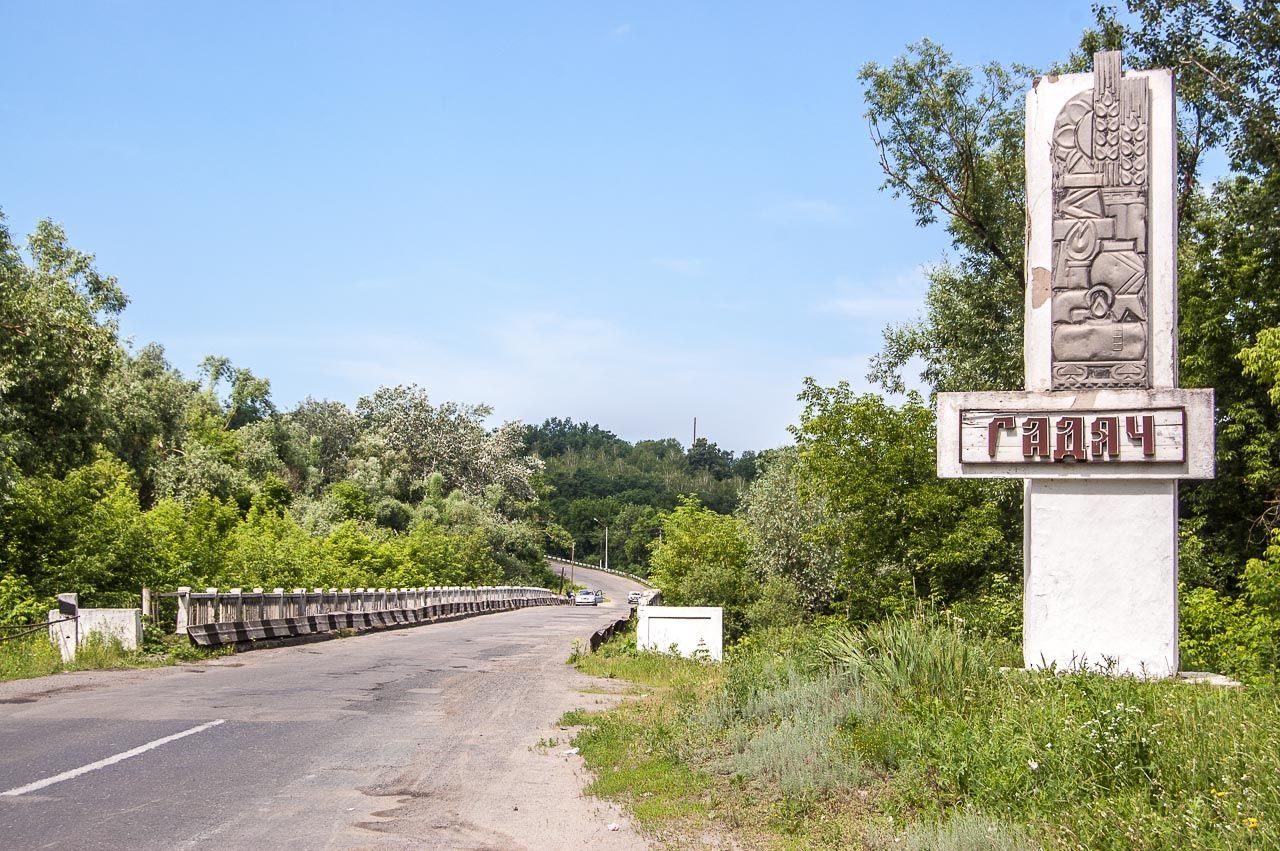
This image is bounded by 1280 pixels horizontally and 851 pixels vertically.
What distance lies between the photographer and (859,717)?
32.9ft

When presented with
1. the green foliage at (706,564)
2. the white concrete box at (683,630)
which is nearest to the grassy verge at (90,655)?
A: the white concrete box at (683,630)

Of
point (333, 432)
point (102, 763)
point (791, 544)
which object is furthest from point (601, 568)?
point (102, 763)

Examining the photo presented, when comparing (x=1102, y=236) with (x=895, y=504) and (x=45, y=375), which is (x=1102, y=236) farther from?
(x=45, y=375)

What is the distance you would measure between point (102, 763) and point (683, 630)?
53.9 ft

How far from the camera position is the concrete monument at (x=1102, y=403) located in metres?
12.9

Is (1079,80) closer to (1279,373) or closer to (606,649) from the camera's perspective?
(1279,373)

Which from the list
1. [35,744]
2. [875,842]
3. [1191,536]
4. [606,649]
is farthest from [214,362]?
[875,842]

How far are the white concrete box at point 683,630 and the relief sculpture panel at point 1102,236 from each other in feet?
42.9

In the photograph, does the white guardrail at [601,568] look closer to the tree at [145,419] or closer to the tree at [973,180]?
the tree at [145,419]

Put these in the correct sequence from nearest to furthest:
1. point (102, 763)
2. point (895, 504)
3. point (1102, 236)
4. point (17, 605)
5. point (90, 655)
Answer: point (102, 763)
point (1102, 236)
point (90, 655)
point (17, 605)
point (895, 504)

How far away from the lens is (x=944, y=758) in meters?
8.30

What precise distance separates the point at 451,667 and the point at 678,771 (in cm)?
1283

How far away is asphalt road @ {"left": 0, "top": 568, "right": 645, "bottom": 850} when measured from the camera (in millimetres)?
7973

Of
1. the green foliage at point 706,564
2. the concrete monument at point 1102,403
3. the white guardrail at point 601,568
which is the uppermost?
the concrete monument at point 1102,403
